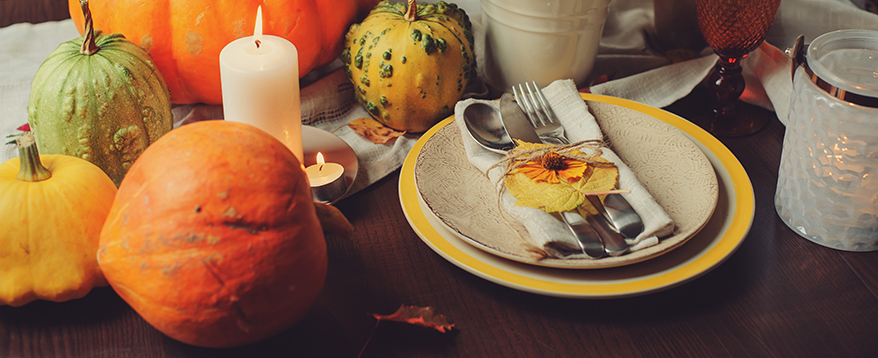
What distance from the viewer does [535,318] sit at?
2.08ft

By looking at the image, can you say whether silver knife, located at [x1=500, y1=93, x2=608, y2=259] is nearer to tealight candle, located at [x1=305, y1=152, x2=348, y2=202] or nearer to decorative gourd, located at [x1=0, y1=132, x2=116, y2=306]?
tealight candle, located at [x1=305, y1=152, x2=348, y2=202]

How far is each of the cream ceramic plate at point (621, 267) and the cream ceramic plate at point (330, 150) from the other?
4.7 inches

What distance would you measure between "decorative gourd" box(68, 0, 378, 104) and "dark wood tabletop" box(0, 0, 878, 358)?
15.3 inches

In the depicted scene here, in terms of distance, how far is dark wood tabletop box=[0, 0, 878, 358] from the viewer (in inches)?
23.5

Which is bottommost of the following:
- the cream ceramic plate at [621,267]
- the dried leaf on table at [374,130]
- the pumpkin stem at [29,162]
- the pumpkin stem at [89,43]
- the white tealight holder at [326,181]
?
the dried leaf on table at [374,130]

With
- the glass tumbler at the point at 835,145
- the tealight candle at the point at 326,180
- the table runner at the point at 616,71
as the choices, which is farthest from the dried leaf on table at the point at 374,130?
the glass tumbler at the point at 835,145

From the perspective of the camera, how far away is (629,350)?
60 centimetres

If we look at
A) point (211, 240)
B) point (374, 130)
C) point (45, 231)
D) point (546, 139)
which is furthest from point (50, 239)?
point (546, 139)

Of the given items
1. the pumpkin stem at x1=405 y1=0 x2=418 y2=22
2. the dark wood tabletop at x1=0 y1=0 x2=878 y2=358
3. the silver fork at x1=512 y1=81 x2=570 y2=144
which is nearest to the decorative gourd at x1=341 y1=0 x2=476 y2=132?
the pumpkin stem at x1=405 y1=0 x2=418 y2=22

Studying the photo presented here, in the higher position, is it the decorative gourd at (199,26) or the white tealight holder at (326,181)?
the decorative gourd at (199,26)

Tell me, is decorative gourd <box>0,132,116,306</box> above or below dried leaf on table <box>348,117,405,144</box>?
above

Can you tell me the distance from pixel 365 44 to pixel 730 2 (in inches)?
20.8

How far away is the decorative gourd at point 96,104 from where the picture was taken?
741 mm

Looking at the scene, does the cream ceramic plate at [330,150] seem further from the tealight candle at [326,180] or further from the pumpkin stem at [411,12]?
the pumpkin stem at [411,12]
